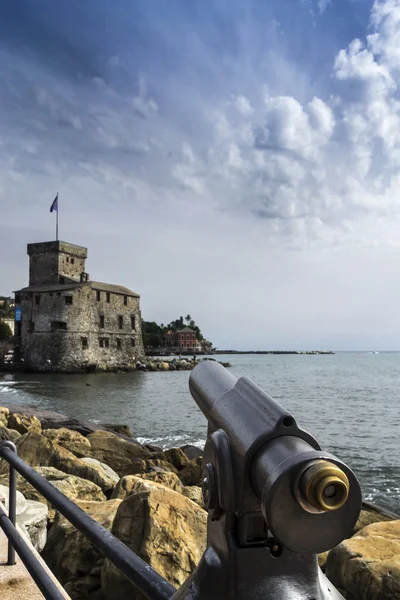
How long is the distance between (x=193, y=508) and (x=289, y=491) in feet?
11.9

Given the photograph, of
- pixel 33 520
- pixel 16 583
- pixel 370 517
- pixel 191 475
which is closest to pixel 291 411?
pixel 191 475

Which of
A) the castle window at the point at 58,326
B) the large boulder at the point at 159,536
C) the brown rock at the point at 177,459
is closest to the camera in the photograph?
the large boulder at the point at 159,536

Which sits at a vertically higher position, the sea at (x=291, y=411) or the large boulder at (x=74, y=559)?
the large boulder at (x=74, y=559)

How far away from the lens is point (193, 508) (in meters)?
4.39

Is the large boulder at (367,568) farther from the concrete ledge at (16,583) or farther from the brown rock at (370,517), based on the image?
the concrete ledge at (16,583)

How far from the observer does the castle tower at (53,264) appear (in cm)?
5950

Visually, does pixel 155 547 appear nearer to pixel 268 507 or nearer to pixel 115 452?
pixel 268 507

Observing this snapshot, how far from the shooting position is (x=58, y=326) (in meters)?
54.5

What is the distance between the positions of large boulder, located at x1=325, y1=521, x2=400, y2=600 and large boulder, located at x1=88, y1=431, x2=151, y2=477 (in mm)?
6150

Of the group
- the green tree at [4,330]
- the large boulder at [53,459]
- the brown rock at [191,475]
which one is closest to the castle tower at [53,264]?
the green tree at [4,330]

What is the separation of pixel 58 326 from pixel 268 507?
55.7 metres

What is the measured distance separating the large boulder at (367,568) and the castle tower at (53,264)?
189ft

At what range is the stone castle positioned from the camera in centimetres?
5431

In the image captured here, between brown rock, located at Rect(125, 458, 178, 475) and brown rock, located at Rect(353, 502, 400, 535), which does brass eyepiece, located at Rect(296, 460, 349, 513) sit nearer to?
brown rock, located at Rect(353, 502, 400, 535)
